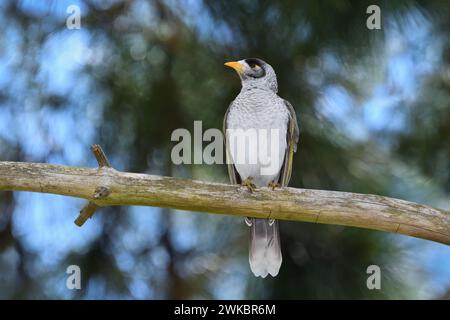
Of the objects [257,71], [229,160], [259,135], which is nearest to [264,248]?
[229,160]

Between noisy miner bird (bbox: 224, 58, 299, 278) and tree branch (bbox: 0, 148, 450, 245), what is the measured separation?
2.11ft

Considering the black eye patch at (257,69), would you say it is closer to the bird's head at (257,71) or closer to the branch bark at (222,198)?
the bird's head at (257,71)

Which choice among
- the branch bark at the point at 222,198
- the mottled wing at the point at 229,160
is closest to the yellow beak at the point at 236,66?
the mottled wing at the point at 229,160

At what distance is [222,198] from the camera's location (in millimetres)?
3582

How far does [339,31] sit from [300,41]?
0.24 meters

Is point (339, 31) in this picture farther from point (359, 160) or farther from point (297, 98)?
point (359, 160)

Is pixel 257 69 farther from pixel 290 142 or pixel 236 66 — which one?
pixel 290 142

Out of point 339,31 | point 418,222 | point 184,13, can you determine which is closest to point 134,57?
point 184,13

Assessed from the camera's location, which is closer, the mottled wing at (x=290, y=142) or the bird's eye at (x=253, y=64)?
the mottled wing at (x=290, y=142)

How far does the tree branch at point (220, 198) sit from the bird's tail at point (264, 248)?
0.55 meters

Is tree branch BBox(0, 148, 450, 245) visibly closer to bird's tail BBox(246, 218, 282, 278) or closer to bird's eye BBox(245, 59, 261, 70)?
bird's tail BBox(246, 218, 282, 278)

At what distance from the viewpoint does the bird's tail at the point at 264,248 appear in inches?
164

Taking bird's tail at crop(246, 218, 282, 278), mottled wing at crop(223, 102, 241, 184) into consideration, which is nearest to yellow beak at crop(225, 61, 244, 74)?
mottled wing at crop(223, 102, 241, 184)

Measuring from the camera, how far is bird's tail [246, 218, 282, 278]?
4.17 m
